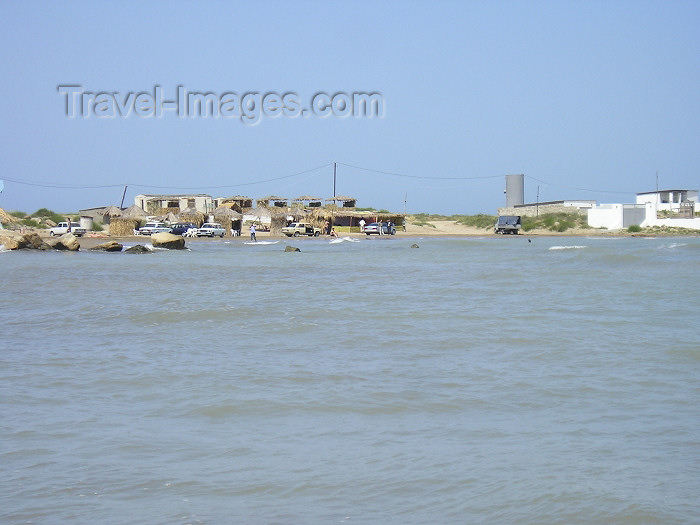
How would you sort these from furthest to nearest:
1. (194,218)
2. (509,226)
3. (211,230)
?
(509,226) < (194,218) < (211,230)

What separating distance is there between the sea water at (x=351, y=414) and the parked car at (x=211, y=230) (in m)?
44.0

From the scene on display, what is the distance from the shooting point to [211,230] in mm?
58688

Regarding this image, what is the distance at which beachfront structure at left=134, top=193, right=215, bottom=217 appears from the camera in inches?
3009

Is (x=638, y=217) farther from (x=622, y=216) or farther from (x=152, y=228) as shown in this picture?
(x=152, y=228)

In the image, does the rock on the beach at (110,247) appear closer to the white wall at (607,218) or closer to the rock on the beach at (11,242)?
the rock on the beach at (11,242)

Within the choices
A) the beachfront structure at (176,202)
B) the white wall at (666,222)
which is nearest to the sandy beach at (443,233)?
the white wall at (666,222)

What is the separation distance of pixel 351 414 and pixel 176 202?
74055 mm

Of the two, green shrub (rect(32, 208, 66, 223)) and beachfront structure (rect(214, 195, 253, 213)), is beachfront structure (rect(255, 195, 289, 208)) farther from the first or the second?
green shrub (rect(32, 208, 66, 223))

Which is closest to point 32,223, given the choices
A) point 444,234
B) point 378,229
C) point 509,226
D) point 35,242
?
point 35,242

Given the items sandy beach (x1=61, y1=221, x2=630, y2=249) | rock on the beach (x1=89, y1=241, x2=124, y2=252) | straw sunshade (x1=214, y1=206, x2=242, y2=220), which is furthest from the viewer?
straw sunshade (x1=214, y1=206, x2=242, y2=220)

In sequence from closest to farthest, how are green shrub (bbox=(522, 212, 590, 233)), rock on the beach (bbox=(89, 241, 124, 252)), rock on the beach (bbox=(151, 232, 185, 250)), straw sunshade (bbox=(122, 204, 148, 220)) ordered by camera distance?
rock on the beach (bbox=(89, 241, 124, 252))
rock on the beach (bbox=(151, 232, 185, 250))
straw sunshade (bbox=(122, 204, 148, 220))
green shrub (bbox=(522, 212, 590, 233))

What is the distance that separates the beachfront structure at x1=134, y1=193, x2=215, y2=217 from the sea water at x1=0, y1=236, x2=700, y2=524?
6272 centimetres

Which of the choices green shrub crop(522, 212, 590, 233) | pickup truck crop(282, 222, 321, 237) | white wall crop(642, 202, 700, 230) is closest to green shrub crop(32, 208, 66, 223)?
pickup truck crop(282, 222, 321, 237)

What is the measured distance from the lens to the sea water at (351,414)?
4.59 meters
